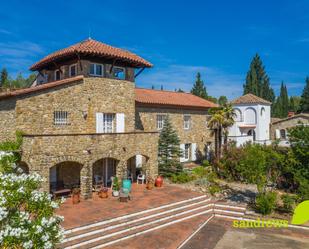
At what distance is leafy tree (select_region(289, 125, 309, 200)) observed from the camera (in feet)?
48.9

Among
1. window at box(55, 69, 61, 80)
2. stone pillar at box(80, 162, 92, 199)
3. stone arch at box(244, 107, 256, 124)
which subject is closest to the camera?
stone pillar at box(80, 162, 92, 199)

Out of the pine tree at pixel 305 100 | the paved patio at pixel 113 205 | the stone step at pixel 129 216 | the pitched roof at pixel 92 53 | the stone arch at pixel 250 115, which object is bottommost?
the stone step at pixel 129 216

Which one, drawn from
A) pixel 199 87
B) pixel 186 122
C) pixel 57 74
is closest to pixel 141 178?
pixel 57 74

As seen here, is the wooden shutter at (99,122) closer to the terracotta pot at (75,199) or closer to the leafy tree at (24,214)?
the terracotta pot at (75,199)

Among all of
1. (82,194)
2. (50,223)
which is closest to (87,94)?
(82,194)

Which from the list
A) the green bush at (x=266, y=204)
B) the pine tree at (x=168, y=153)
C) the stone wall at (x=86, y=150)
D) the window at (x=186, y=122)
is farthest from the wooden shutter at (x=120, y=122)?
the window at (x=186, y=122)

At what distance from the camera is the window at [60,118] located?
57.6 feet

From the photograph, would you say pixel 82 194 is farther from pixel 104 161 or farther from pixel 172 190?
pixel 172 190

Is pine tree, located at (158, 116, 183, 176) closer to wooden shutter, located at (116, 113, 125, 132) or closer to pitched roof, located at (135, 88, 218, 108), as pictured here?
pitched roof, located at (135, 88, 218, 108)

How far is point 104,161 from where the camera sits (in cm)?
1962

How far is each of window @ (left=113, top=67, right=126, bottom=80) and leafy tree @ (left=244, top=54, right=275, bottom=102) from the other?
166 feet

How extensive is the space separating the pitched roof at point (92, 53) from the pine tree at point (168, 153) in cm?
660

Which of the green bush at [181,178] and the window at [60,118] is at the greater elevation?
the window at [60,118]

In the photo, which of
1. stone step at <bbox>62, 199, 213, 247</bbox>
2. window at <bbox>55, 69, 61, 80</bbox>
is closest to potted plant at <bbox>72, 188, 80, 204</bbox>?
stone step at <bbox>62, 199, 213, 247</bbox>
